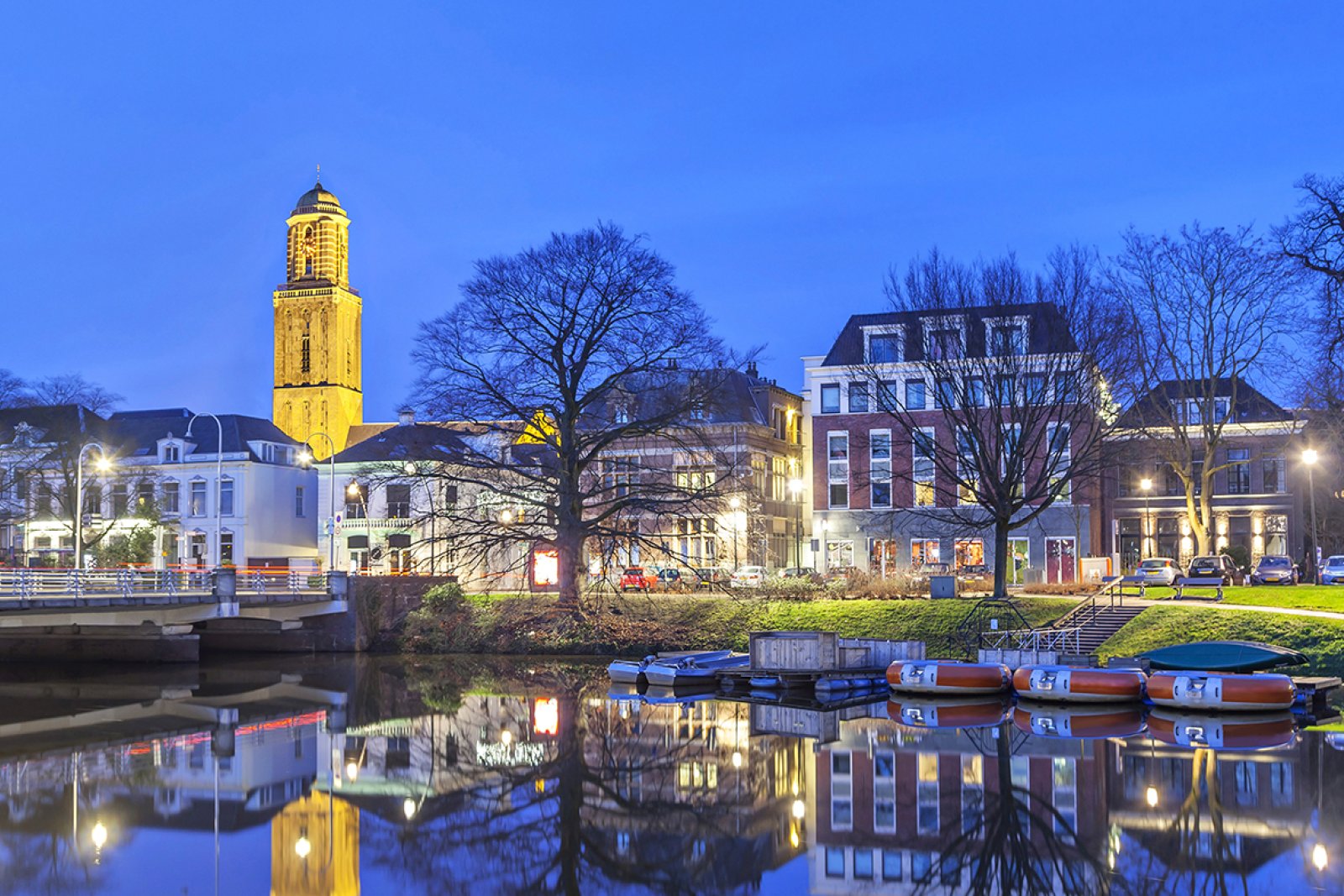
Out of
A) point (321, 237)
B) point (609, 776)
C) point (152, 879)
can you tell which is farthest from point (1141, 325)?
point (321, 237)

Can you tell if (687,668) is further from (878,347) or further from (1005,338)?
(878,347)

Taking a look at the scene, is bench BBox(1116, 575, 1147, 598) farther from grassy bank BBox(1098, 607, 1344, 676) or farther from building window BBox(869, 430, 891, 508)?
building window BBox(869, 430, 891, 508)

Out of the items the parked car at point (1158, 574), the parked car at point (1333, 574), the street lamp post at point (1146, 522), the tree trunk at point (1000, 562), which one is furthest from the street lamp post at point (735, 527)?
the parked car at point (1333, 574)

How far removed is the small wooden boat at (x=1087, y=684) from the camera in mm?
35125

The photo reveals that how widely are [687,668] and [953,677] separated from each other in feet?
29.6

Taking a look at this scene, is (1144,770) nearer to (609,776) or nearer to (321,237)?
(609,776)

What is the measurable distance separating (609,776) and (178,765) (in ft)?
32.0

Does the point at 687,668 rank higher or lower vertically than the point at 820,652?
lower

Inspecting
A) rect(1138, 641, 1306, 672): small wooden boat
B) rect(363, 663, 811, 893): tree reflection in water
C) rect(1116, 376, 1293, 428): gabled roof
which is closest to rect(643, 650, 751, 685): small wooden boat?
rect(363, 663, 811, 893): tree reflection in water

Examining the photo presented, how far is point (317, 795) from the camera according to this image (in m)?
25.4

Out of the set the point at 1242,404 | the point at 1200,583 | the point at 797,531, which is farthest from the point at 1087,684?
the point at 1242,404

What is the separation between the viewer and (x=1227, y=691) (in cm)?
3347

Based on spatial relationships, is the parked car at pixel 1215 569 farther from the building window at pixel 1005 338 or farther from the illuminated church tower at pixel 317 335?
the illuminated church tower at pixel 317 335

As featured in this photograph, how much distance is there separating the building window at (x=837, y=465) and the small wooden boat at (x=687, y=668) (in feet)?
92.5
